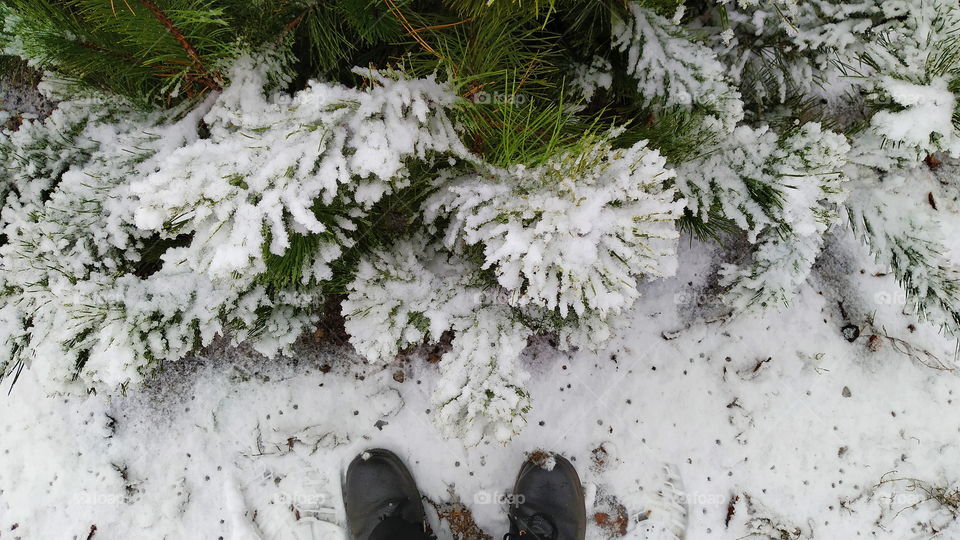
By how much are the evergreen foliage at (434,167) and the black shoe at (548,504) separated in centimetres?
117

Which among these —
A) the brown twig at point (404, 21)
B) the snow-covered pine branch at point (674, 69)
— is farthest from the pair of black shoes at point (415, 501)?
the brown twig at point (404, 21)

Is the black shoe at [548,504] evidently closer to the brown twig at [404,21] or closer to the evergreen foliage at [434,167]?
the evergreen foliage at [434,167]

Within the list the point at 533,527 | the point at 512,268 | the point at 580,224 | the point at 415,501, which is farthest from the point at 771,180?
the point at 415,501

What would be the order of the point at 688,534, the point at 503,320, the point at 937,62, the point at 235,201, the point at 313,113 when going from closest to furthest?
the point at 235,201 → the point at 313,113 → the point at 937,62 → the point at 503,320 → the point at 688,534

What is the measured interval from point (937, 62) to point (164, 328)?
10.5 feet

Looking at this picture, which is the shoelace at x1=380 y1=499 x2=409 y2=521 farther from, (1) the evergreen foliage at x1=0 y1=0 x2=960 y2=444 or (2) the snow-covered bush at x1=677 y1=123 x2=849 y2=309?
(2) the snow-covered bush at x1=677 y1=123 x2=849 y2=309

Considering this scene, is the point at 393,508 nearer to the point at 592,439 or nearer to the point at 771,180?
the point at 592,439

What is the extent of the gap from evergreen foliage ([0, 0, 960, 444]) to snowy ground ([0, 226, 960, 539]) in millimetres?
864

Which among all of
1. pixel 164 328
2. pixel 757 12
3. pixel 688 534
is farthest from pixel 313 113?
pixel 688 534

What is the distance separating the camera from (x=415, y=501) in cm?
340

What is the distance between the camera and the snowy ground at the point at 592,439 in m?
3.40

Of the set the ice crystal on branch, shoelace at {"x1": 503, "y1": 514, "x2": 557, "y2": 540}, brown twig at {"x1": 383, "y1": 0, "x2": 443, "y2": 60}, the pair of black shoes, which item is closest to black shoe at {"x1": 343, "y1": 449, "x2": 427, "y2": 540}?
the pair of black shoes

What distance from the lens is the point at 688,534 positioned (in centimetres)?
339

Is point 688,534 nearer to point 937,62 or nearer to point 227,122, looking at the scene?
point 937,62
